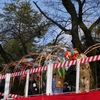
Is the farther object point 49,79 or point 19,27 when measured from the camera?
point 19,27

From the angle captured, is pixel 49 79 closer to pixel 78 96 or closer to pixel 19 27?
pixel 78 96

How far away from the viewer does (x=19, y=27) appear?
2102 centimetres

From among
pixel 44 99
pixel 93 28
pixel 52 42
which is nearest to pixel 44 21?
pixel 52 42

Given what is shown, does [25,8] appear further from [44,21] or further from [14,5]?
[44,21]

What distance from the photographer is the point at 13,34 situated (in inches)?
817

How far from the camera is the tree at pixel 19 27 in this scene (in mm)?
20580

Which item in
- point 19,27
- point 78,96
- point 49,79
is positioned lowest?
point 78,96

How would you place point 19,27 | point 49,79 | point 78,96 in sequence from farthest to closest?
point 19,27, point 49,79, point 78,96

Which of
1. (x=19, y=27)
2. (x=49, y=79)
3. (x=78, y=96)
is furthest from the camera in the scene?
(x=19, y=27)

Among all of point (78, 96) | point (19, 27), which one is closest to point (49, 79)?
point (78, 96)

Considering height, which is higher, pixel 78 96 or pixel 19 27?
pixel 19 27

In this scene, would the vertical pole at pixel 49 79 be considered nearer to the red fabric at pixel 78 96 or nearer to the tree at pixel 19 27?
the red fabric at pixel 78 96

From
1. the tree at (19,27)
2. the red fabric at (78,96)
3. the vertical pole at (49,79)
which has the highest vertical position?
the tree at (19,27)

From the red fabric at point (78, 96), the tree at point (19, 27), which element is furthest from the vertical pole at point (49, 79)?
the tree at point (19, 27)
